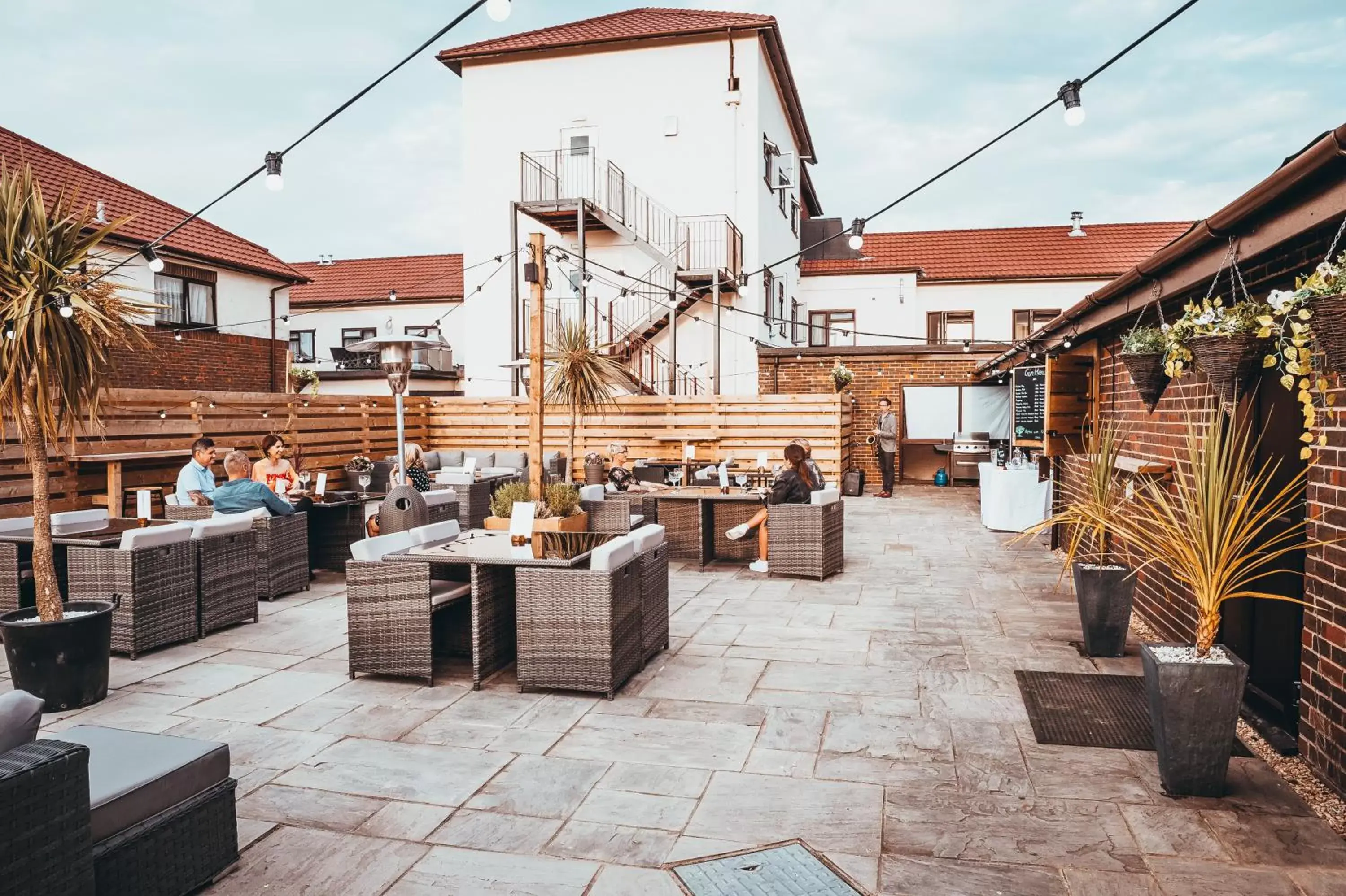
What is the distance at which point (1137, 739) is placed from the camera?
3.57 m

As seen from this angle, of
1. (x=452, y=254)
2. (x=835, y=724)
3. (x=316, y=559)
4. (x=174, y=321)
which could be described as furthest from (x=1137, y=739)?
(x=452, y=254)

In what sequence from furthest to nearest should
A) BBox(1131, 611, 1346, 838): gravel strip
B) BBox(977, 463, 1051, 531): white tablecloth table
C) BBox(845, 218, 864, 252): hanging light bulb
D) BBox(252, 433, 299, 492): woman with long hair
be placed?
BBox(977, 463, 1051, 531): white tablecloth table, BBox(252, 433, 299, 492): woman with long hair, BBox(845, 218, 864, 252): hanging light bulb, BBox(1131, 611, 1346, 838): gravel strip

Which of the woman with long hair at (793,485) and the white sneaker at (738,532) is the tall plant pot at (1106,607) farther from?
the white sneaker at (738,532)

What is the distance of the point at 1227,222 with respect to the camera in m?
3.34

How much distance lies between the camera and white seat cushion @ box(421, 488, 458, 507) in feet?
23.3

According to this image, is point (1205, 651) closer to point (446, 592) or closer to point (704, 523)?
point (446, 592)

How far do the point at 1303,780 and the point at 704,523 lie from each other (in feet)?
17.1

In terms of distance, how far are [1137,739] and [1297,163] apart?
7.55 ft

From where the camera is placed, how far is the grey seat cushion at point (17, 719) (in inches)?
80.4

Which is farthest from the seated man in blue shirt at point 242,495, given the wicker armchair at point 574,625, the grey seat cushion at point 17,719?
the grey seat cushion at point 17,719

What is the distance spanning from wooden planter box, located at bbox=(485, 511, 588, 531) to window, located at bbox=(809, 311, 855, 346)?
15553 millimetres

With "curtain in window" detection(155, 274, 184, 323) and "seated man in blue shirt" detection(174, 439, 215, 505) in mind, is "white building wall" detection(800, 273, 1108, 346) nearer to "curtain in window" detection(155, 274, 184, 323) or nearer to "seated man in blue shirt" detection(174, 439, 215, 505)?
"curtain in window" detection(155, 274, 184, 323)

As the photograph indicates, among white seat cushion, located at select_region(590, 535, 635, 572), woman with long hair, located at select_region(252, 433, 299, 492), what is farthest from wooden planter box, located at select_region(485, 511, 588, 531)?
woman with long hair, located at select_region(252, 433, 299, 492)

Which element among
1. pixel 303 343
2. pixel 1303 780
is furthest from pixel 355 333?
pixel 1303 780
